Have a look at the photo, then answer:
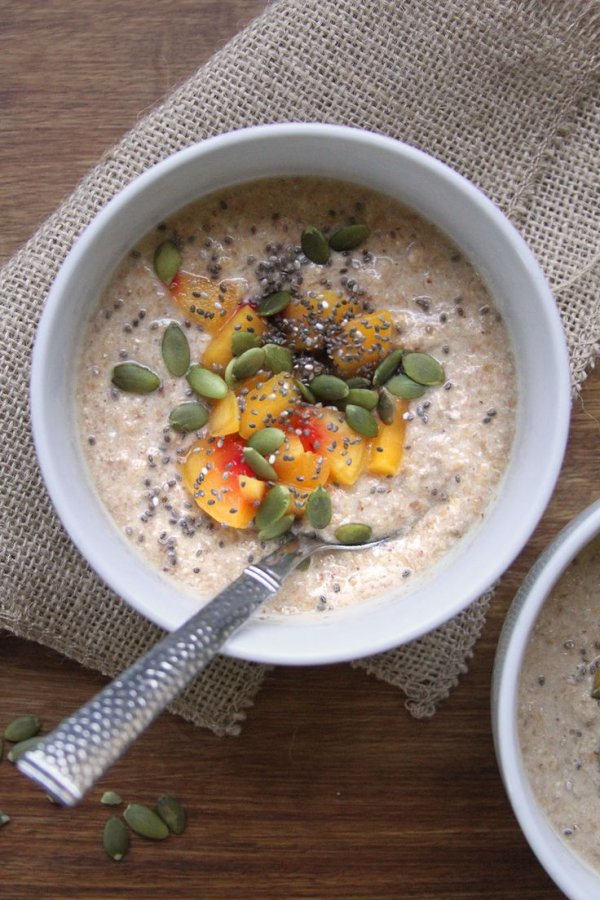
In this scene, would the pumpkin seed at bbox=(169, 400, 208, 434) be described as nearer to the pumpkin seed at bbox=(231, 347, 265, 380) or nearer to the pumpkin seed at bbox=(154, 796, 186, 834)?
the pumpkin seed at bbox=(231, 347, 265, 380)

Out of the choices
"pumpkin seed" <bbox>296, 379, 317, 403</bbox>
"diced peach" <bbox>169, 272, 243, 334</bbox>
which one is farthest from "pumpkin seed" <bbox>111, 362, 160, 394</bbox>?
"pumpkin seed" <bbox>296, 379, 317, 403</bbox>

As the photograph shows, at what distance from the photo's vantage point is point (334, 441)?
5.13 ft

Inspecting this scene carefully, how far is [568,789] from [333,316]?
891 mm

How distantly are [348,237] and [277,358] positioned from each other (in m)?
0.22

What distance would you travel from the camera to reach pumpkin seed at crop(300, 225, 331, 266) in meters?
1.55

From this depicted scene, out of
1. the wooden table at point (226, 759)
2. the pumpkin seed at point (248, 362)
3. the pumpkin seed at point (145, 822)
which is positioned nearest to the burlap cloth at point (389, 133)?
the wooden table at point (226, 759)

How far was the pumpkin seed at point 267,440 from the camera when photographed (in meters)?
1.51

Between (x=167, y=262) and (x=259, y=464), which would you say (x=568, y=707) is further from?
(x=167, y=262)

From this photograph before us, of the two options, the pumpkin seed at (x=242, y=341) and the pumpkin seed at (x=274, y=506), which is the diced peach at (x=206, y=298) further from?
the pumpkin seed at (x=274, y=506)

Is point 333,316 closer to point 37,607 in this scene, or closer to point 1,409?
point 1,409

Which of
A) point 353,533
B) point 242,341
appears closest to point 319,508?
point 353,533

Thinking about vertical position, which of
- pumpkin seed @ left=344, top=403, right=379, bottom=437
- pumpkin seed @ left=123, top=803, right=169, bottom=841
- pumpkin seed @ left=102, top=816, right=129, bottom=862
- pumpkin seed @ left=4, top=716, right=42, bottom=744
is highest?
pumpkin seed @ left=344, top=403, right=379, bottom=437

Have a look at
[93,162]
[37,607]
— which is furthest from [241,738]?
[93,162]

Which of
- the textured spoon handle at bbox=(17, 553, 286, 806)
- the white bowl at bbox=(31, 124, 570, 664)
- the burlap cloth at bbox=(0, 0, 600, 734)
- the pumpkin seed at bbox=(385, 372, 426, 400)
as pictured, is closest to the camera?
the textured spoon handle at bbox=(17, 553, 286, 806)
